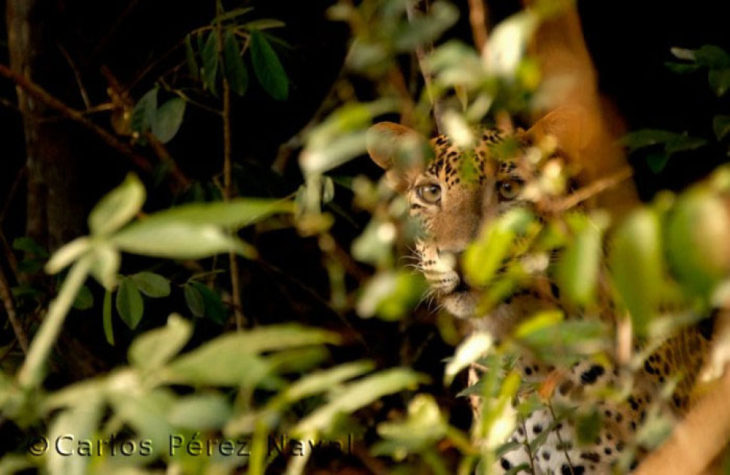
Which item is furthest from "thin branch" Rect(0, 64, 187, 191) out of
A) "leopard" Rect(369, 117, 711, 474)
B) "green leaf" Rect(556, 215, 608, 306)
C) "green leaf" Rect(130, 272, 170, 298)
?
"green leaf" Rect(556, 215, 608, 306)

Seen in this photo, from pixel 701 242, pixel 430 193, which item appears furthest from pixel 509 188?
pixel 701 242

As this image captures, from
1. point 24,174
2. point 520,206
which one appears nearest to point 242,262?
point 24,174

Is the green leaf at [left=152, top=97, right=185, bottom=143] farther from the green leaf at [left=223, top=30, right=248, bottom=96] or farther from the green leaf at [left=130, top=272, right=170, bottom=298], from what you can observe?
the green leaf at [left=130, top=272, right=170, bottom=298]

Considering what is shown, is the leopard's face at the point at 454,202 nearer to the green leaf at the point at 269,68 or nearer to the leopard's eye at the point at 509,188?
the leopard's eye at the point at 509,188

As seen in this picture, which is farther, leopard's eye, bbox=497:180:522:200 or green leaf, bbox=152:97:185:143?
green leaf, bbox=152:97:185:143

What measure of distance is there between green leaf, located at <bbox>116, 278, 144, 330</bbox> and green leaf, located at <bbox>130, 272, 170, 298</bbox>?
2cm

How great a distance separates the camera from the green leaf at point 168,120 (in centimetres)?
Result: 423

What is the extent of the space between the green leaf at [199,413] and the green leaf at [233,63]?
8.74 feet

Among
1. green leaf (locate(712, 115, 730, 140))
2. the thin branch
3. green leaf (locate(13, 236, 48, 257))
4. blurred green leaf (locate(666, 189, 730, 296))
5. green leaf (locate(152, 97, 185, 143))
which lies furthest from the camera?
the thin branch

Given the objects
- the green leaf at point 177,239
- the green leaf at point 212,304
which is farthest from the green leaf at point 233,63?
the green leaf at point 177,239

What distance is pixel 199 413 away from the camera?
1.38m

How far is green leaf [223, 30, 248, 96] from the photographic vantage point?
3953mm

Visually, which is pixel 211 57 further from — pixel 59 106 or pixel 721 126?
pixel 721 126

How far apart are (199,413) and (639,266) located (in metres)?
0.50
